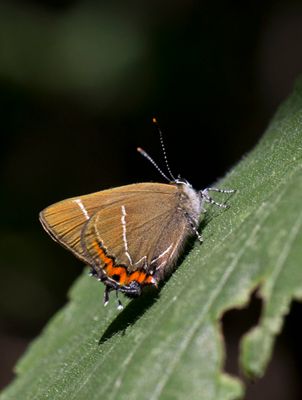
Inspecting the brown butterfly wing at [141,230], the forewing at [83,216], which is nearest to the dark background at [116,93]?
the brown butterfly wing at [141,230]

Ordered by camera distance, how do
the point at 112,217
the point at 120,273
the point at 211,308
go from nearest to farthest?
1. the point at 211,308
2. the point at 120,273
3. the point at 112,217

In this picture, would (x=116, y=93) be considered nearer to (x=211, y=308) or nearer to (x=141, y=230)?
(x=141, y=230)

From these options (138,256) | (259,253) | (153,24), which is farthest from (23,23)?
(259,253)

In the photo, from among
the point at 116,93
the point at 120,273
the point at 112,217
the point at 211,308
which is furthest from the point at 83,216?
the point at 116,93

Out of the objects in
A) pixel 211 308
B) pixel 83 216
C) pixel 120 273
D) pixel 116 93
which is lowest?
pixel 116 93

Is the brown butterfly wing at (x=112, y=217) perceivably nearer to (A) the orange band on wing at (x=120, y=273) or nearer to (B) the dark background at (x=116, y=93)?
(A) the orange band on wing at (x=120, y=273)

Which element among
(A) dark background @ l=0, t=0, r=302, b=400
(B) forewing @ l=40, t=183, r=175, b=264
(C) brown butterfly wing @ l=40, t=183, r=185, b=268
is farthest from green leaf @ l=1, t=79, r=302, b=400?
(A) dark background @ l=0, t=0, r=302, b=400
